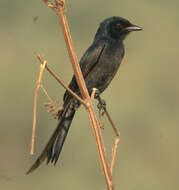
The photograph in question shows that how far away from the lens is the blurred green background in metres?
9.98

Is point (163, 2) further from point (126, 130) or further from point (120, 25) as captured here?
point (120, 25)

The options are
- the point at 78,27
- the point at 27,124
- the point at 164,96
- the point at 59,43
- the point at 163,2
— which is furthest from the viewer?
the point at 163,2

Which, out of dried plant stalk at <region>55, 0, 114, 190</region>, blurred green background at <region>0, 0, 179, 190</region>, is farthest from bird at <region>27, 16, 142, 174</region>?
blurred green background at <region>0, 0, 179, 190</region>

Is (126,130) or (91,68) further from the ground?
(91,68)

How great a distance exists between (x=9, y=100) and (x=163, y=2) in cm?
845

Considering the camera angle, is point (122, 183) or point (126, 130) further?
point (126, 130)

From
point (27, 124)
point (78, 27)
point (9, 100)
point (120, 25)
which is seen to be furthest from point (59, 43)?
point (120, 25)

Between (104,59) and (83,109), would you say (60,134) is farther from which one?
(83,109)

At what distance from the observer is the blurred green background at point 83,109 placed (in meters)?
9.98

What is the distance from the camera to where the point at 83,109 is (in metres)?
12.5

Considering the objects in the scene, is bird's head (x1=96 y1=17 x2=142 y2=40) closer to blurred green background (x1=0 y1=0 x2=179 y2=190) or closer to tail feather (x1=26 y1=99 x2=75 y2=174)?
tail feather (x1=26 y1=99 x2=75 y2=174)

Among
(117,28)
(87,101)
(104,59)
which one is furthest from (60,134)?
(87,101)

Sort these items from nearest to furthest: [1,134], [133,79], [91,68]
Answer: [91,68] → [1,134] → [133,79]

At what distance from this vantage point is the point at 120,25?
18.4ft
